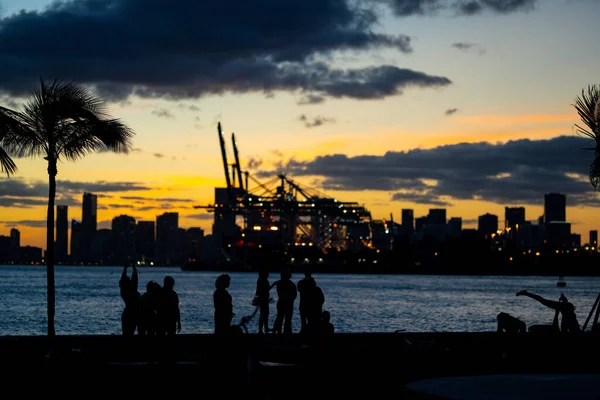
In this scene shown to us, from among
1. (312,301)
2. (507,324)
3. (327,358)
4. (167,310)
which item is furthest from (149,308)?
(507,324)

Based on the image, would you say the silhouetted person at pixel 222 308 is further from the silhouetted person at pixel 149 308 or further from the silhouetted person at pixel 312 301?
the silhouetted person at pixel 312 301

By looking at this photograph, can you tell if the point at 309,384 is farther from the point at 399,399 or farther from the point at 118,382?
the point at 118,382

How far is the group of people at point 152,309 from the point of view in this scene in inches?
586

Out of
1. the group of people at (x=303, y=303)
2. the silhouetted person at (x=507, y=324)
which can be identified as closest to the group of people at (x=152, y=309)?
the group of people at (x=303, y=303)

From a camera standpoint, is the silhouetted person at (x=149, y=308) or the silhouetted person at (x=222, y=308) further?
the silhouetted person at (x=149, y=308)

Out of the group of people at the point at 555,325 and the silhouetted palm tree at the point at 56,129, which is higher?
the silhouetted palm tree at the point at 56,129

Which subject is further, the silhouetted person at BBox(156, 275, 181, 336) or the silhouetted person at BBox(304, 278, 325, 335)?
the silhouetted person at BBox(304, 278, 325, 335)

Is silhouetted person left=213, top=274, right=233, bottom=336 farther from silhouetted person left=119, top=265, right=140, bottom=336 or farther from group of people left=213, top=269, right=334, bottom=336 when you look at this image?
silhouetted person left=119, top=265, right=140, bottom=336

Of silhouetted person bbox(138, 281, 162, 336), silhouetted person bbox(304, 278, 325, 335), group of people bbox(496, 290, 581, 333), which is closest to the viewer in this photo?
silhouetted person bbox(138, 281, 162, 336)

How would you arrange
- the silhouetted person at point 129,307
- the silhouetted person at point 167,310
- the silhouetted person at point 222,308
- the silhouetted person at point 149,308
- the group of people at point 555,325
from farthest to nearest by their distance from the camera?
the group of people at point 555,325, the silhouetted person at point 129,307, the silhouetted person at point 149,308, the silhouetted person at point 167,310, the silhouetted person at point 222,308

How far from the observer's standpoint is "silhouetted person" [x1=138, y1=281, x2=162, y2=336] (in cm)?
1555

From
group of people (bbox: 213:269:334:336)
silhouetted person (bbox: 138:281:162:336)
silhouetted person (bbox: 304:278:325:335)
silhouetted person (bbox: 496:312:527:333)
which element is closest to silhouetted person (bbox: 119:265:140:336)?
silhouetted person (bbox: 138:281:162:336)

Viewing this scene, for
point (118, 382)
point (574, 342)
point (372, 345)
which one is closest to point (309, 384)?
point (118, 382)

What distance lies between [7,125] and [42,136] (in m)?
0.63
